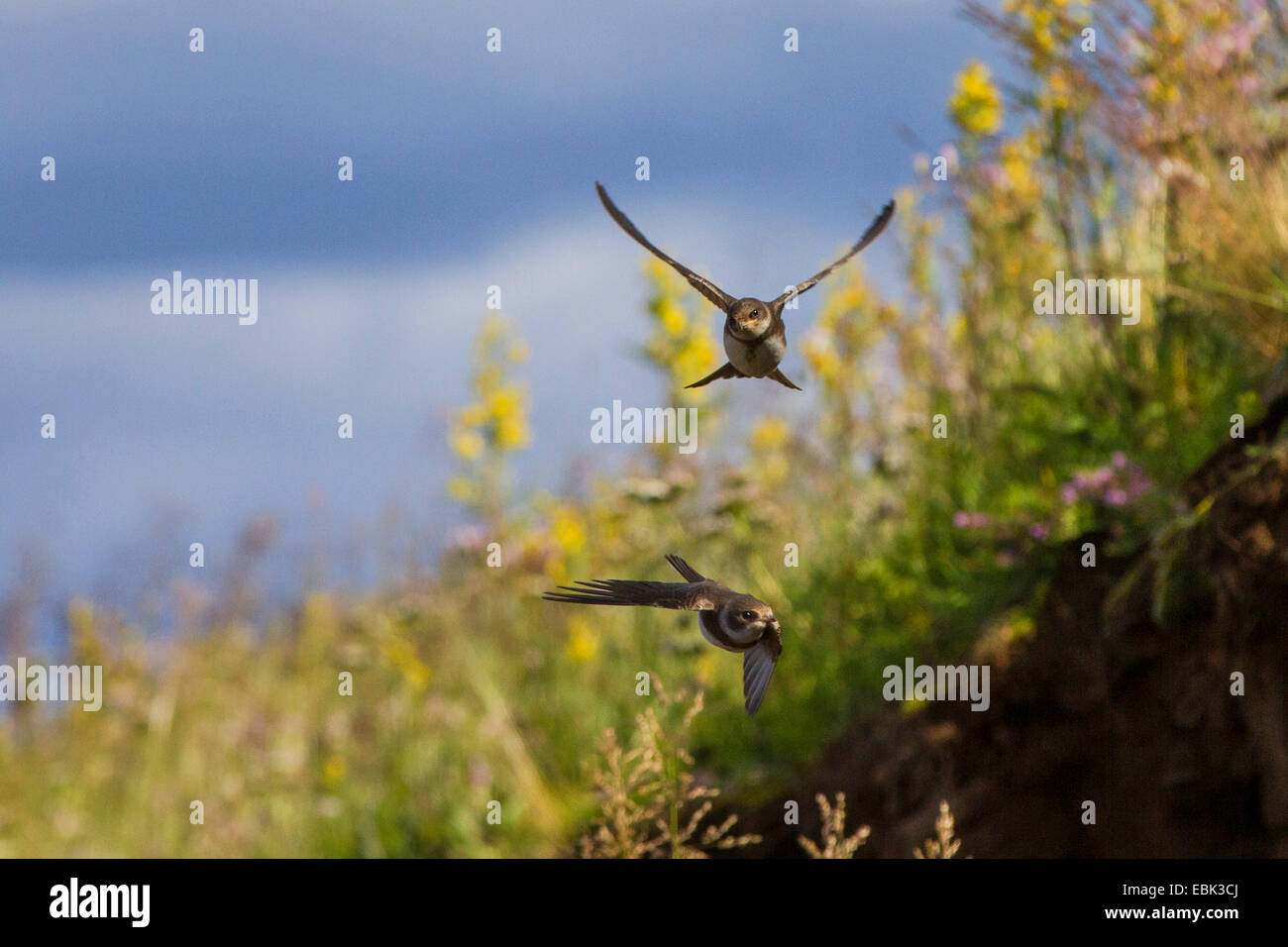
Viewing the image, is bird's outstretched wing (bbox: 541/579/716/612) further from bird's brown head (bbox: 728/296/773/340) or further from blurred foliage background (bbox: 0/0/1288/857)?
blurred foliage background (bbox: 0/0/1288/857)

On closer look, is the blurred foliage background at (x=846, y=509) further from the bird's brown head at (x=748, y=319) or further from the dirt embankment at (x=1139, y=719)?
the bird's brown head at (x=748, y=319)

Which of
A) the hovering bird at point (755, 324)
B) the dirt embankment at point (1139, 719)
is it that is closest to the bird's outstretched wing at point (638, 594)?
the hovering bird at point (755, 324)

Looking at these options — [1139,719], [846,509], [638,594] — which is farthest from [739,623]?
[846,509]

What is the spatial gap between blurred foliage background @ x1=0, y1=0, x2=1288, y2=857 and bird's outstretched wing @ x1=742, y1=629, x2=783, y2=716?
256 centimetres

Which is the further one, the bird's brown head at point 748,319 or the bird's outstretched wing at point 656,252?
the bird's brown head at point 748,319

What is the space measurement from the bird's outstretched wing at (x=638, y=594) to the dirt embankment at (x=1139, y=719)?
241 centimetres

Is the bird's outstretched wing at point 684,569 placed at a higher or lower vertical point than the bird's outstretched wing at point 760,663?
higher

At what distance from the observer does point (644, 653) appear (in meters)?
5.20

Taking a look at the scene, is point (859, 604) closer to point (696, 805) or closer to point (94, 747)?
point (696, 805)

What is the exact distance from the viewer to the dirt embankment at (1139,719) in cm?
319

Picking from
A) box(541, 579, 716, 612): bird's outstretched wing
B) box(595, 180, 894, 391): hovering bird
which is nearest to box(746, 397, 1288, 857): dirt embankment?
box(595, 180, 894, 391): hovering bird

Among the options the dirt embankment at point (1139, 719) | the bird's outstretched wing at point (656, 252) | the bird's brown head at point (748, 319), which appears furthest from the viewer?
the dirt embankment at point (1139, 719)

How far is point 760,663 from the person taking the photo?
124 centimetres

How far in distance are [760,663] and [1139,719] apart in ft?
8.82
